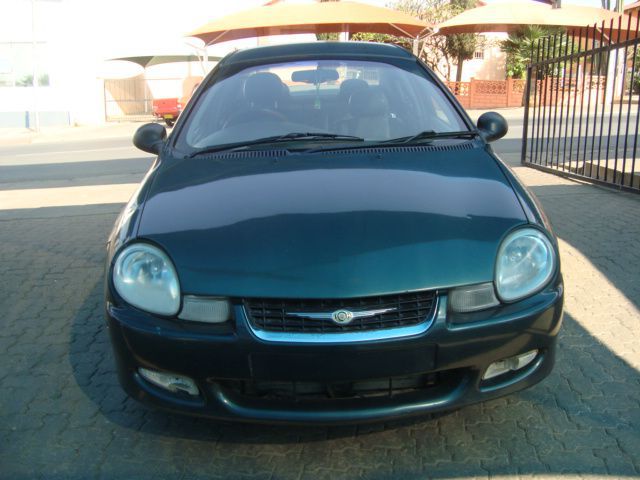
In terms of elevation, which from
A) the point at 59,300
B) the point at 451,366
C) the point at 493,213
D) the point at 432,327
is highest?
the point at 493,213

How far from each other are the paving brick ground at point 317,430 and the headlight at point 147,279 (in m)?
0.65

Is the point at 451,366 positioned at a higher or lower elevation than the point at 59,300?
higher

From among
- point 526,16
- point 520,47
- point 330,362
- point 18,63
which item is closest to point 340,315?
point 330,362

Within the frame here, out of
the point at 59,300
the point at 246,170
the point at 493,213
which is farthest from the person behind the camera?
the point at 59,300

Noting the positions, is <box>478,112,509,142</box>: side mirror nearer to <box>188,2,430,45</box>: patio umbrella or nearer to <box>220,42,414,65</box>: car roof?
<box>220,42,414,65</box>: car roof

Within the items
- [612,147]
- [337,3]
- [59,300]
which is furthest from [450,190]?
[337,3]

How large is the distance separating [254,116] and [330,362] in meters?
1.79

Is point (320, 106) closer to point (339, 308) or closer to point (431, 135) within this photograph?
point (431, 135)

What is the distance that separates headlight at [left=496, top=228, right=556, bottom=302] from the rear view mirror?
176 cm

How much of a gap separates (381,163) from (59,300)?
259cm

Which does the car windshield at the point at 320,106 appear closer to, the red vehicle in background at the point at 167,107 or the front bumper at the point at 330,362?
the front bumper at the point at 330,362

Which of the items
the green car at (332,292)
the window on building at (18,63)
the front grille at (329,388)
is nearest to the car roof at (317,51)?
the green car at (332,292)

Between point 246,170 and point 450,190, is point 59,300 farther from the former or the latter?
point 450,190

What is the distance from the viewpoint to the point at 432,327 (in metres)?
2.18
